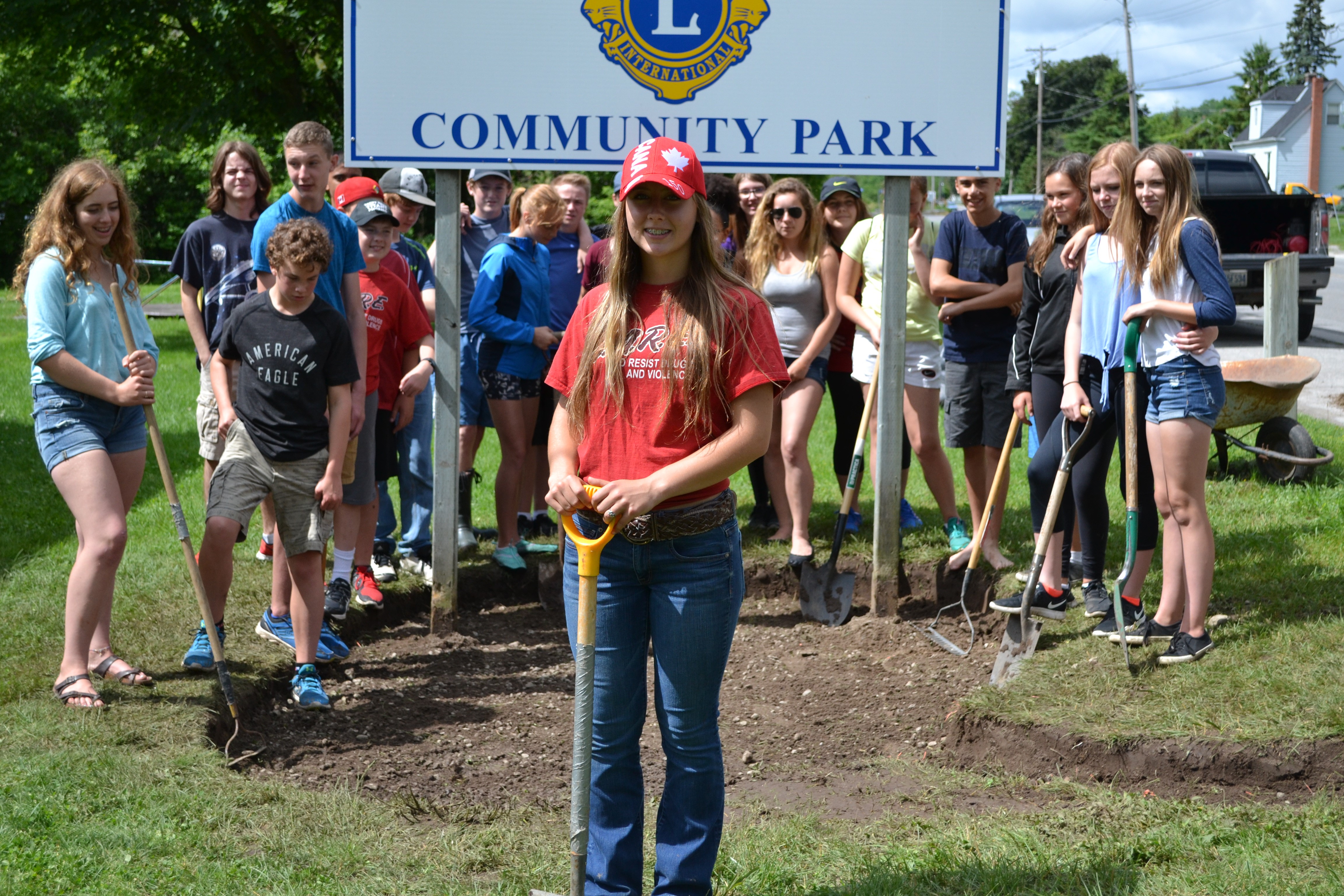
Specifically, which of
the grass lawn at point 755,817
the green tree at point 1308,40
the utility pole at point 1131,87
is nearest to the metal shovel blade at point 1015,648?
the grass lawn at point 755,817

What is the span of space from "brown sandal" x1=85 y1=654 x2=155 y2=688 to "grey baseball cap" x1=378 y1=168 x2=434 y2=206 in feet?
9.72

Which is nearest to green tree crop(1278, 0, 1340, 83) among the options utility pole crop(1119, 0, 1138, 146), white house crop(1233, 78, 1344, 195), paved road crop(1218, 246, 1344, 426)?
white house crop(1233, 78, 1344, 195)

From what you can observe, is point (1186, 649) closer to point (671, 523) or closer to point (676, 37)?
point (671, 523)

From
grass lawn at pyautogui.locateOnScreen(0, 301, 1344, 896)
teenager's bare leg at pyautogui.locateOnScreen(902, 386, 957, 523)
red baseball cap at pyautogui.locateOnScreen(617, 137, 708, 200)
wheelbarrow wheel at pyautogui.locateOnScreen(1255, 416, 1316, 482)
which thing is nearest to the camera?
red baseball cap at pyautogui.locateOnScreen(617, 137, 708, 200)

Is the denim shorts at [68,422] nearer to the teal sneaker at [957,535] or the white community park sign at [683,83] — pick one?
the white community park sign at [683,83]

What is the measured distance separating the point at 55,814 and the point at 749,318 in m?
2.63

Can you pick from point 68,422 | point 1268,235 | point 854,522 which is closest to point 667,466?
point 68,422

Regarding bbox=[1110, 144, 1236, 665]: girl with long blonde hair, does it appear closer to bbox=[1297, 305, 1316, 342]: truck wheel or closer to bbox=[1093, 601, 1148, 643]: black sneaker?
bbox=[1093, 601, 1148, 643]: black sneaker

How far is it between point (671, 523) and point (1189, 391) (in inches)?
111

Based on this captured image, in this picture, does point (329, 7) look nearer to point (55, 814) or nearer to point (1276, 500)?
point (1276, 500)

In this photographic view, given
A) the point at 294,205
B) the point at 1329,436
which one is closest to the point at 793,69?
the point at 294,205

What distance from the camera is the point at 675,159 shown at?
296 centimetres

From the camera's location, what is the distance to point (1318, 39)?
353 ft

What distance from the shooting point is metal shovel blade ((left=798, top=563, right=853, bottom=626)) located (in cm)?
660
